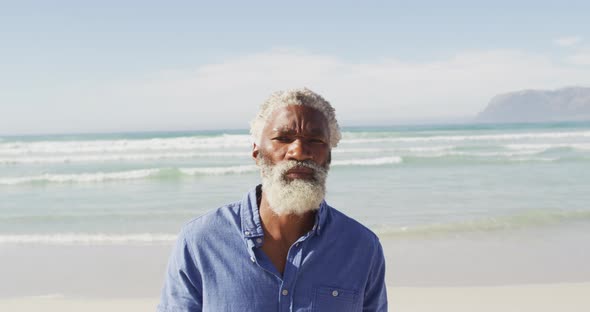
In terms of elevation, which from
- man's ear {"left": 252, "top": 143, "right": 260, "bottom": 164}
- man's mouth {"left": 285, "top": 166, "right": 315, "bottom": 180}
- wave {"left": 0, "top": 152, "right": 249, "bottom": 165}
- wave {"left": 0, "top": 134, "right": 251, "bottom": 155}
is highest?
man's ear {"left": 252, "top": 143, "right": 260, "bottom": 164}

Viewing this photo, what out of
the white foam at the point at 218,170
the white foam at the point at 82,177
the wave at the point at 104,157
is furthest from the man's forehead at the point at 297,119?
the wave at the point at 104,157

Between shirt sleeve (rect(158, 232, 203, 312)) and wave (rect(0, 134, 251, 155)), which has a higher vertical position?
shirt sleeve (rect(158, 232, 203, 312))

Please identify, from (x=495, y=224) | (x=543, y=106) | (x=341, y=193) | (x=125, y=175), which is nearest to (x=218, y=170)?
(x=125, y=175)

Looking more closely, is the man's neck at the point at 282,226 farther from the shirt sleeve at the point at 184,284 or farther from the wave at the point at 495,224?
the wave at the point at 495,224

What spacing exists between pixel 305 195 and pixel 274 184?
0.10m

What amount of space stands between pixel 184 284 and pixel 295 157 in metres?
0.50

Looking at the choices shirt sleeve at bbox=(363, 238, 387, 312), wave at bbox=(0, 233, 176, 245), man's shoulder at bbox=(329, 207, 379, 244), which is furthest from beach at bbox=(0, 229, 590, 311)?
man's shoulder at bbox=(329, 207, 379, 244)

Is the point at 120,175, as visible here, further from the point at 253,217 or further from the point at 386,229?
the point at 253,217

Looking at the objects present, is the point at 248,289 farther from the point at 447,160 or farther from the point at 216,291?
the point at 447,160

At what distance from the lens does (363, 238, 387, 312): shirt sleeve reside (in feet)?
5.98

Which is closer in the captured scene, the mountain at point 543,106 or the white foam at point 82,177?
the white foam at point 82,177

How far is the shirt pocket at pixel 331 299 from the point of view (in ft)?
5.47

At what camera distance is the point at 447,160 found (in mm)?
21344

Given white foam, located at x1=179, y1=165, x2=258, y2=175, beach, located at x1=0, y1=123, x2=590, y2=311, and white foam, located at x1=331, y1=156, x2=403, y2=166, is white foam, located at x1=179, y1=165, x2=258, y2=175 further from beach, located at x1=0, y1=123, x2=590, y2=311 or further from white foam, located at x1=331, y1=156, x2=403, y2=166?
white foam, located at x1=331, y1=156, x2=403, y2=166
